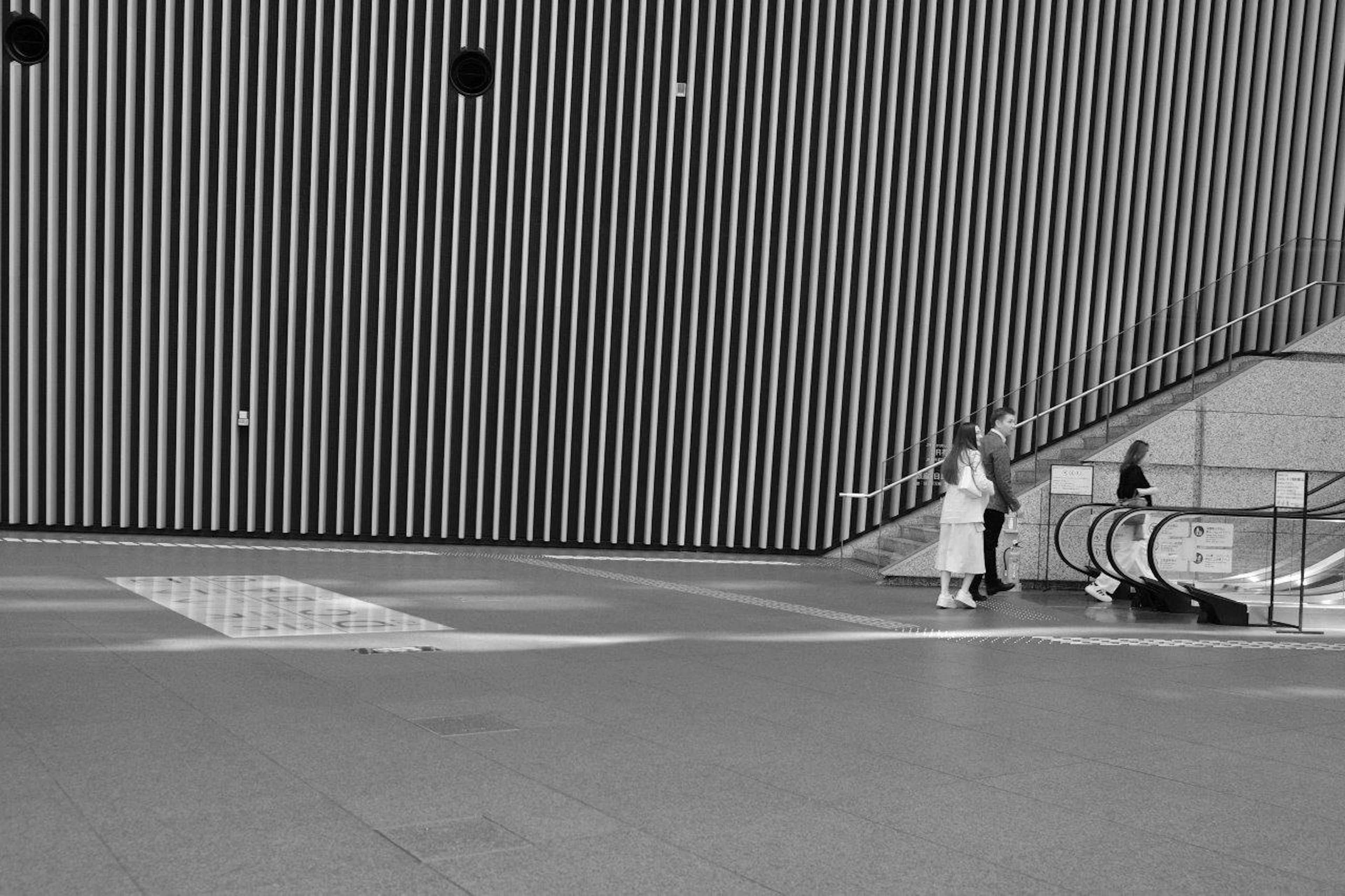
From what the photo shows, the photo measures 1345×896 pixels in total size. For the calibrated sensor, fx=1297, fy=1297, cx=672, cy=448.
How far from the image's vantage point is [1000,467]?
30.8ft

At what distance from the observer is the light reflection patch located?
6688 mm

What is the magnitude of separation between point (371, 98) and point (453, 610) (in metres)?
6.83

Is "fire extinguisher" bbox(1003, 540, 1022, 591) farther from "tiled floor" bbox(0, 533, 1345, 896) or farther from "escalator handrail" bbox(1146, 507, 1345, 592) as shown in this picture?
"tiled floor" bbox(0, 533, 1345, 896)

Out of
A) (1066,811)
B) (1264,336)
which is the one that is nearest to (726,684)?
(1066,811)

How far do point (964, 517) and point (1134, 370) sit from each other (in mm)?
4262

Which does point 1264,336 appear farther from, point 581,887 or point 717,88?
point 581,887

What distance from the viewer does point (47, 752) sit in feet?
12.7

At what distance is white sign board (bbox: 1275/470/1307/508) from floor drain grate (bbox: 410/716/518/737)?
6.06m

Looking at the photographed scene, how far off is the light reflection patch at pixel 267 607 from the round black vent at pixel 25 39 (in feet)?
19.3

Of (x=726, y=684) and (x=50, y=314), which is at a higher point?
(x=50, y=314)

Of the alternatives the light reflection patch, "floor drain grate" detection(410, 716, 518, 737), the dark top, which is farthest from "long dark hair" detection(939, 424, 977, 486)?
"floor drain grate" detection(410, 716, 518, 737)

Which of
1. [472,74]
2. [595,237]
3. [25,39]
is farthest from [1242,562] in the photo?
[25,39]

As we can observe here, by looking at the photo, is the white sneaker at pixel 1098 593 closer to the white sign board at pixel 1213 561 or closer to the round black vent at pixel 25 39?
the white sign board at pixel 1213 561

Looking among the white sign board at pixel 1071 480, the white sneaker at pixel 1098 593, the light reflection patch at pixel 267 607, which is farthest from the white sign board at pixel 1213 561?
the light reflection patch at pixel 267 607
